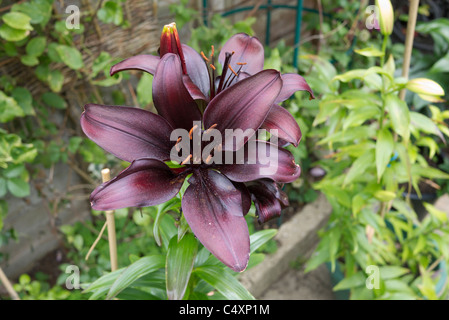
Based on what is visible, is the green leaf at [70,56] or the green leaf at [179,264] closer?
the green leaf at [179,264]

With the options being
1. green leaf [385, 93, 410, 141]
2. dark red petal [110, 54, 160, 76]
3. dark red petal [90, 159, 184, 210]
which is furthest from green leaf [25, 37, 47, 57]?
green leaf [385, 93, 410, 141]

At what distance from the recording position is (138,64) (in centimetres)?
56

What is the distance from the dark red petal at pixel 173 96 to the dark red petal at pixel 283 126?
0.10 meters

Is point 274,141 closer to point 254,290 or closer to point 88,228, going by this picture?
point 254,290

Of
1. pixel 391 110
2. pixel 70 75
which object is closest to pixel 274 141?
pixel 391 110

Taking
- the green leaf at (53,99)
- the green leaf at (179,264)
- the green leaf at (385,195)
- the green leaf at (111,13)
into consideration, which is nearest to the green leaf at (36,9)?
the green leaf at (111,13)

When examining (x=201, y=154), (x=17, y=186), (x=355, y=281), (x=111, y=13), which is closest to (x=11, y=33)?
(x=111, y=13)

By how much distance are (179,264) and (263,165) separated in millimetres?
222

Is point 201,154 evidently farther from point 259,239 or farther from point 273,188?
point 259,239

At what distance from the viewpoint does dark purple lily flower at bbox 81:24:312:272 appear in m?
0.47

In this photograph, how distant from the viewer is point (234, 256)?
1.52ft

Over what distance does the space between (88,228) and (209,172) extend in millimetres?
1403

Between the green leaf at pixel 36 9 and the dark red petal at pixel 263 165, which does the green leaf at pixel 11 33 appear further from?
the dark red petal at pixel 263 165

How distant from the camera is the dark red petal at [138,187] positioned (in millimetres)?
459
